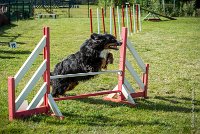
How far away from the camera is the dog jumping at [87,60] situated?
5715 millimetres

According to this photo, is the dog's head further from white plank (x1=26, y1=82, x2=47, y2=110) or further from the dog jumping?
white plank (x1=26, y1=82, x2=47, y2=110)

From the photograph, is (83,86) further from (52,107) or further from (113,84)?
(52,107)

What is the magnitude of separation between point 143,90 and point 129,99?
0.55 m

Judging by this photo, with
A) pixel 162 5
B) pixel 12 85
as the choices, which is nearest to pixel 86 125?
pixel 12 85

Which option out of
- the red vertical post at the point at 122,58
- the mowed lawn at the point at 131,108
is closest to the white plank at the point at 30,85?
the mowed lawn at the point at 131,108

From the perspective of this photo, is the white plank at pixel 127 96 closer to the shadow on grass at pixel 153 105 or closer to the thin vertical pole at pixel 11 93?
the shadow on grass at pixel 153 105

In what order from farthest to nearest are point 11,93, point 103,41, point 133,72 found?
point 133,72, point 103,41, point 11,93

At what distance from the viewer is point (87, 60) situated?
18.9 ft

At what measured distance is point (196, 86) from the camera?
732cm

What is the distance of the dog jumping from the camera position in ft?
18.7

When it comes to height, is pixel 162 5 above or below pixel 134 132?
above

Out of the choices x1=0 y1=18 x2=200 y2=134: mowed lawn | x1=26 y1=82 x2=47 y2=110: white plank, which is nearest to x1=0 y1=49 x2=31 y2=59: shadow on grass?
x1=0 y1=18 x2=200 y2=134: mowed lawn

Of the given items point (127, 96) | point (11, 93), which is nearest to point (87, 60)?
point (127, 96)

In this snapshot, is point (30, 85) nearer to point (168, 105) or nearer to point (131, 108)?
point (131, 108)
